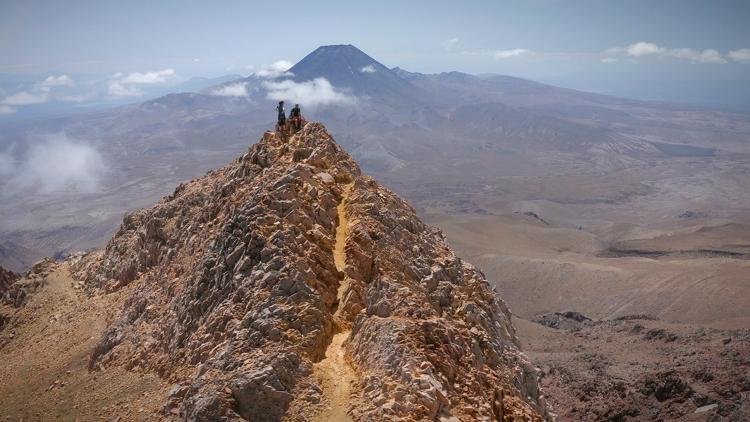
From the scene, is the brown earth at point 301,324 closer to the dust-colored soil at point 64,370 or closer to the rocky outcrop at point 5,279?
the dust-colored soil at point 64,370

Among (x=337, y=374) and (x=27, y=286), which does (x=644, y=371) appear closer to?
(x=337, y=374)

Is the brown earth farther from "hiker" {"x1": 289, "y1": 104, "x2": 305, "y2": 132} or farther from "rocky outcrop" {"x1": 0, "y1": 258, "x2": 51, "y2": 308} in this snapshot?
"rocky outcrop" {"x1": 0, "y1": 258, "x2": 51, "y2": 308}

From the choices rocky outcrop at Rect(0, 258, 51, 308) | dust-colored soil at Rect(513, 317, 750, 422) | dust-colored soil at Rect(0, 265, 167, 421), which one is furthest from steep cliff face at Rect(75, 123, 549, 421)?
dust-colored soil at Rect(513, 317, 750, 422)

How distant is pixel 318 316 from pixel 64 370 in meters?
9.74

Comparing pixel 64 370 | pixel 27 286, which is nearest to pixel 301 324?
pixel 64 370

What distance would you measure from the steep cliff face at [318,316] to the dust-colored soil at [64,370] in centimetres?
59

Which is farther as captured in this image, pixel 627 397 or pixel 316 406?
pixel 627 397

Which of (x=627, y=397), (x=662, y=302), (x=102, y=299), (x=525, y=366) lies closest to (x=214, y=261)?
(x=525, y=366)

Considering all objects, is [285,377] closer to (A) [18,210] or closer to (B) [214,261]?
(B) [214,261]

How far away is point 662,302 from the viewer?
48.3 metres

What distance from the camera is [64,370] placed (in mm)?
16359

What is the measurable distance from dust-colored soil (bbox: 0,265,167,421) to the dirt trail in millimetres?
3821

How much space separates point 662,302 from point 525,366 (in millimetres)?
40834

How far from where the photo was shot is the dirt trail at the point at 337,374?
9.86m
